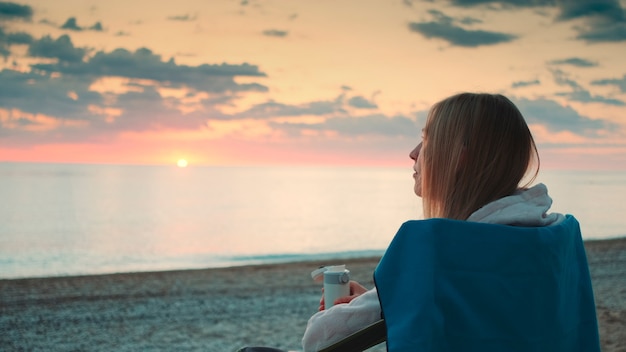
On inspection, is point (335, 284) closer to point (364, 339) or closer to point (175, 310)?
point (364, 339)

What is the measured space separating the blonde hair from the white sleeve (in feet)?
1.12

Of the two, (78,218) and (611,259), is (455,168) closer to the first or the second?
(611,259)

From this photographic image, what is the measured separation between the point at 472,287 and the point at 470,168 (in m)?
0.36

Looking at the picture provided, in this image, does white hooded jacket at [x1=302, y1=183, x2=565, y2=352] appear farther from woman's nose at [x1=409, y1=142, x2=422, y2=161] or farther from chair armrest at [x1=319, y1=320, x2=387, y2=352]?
woman's nose at [x1=409, y1=142, x2=422, y2=161]

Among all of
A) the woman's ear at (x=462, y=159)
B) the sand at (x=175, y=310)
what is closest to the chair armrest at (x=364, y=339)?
the woman's ear at (x=462, y=159)

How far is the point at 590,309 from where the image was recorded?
6.82 feet

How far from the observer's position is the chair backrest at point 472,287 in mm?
1642

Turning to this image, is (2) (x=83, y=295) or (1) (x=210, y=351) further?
(2) (x=83, y=295)

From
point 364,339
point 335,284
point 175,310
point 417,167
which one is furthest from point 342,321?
point 175,310

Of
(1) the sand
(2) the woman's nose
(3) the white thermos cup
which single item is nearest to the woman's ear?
(2) the woman's nose

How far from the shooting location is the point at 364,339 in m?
1.83

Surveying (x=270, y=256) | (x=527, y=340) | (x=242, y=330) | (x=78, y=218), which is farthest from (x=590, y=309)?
(x=78, y=218)

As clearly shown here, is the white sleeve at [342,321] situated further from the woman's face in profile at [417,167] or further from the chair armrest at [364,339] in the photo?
the woman's face in profile at [417,167]

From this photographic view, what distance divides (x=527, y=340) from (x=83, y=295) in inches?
331
